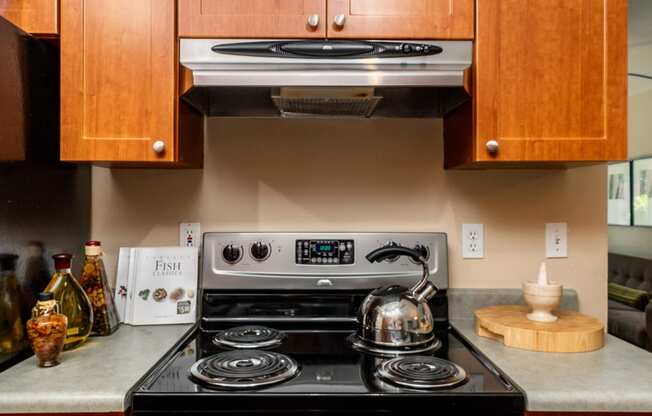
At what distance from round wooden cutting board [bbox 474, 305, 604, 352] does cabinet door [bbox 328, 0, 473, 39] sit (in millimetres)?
789

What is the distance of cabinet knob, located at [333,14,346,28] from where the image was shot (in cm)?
128

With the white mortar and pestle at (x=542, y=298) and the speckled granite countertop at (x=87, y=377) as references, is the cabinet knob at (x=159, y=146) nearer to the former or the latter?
the speckled granite countertop at (x=87, y=377)

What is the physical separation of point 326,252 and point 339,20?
703 millimetres

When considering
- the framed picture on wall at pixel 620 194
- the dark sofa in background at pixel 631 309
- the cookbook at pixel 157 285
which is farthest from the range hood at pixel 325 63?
the framed picture on wall at pixel 620 194

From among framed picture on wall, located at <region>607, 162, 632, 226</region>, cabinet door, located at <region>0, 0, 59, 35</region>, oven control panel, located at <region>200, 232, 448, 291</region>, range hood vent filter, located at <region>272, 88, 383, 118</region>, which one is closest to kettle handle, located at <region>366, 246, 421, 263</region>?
oven control panel, located at <region>200, 232, 448, 291</region>

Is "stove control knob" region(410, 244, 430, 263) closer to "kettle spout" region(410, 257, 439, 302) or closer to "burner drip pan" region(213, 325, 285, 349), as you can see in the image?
"kettle spout" region(410, 257, 439, 302)

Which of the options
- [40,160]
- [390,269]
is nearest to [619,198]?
[390,269]

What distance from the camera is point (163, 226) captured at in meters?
1.68

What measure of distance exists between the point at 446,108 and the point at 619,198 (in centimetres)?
428

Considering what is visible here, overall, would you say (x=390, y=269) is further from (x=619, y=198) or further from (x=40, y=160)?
(x=619, y=198)

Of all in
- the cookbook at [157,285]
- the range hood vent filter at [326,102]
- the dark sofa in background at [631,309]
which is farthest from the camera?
the dark sofa in background at [631,309]

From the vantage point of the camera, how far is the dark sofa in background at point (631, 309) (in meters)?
3.32

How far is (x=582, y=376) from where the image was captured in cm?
112

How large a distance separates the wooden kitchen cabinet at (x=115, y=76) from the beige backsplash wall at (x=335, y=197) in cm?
36
